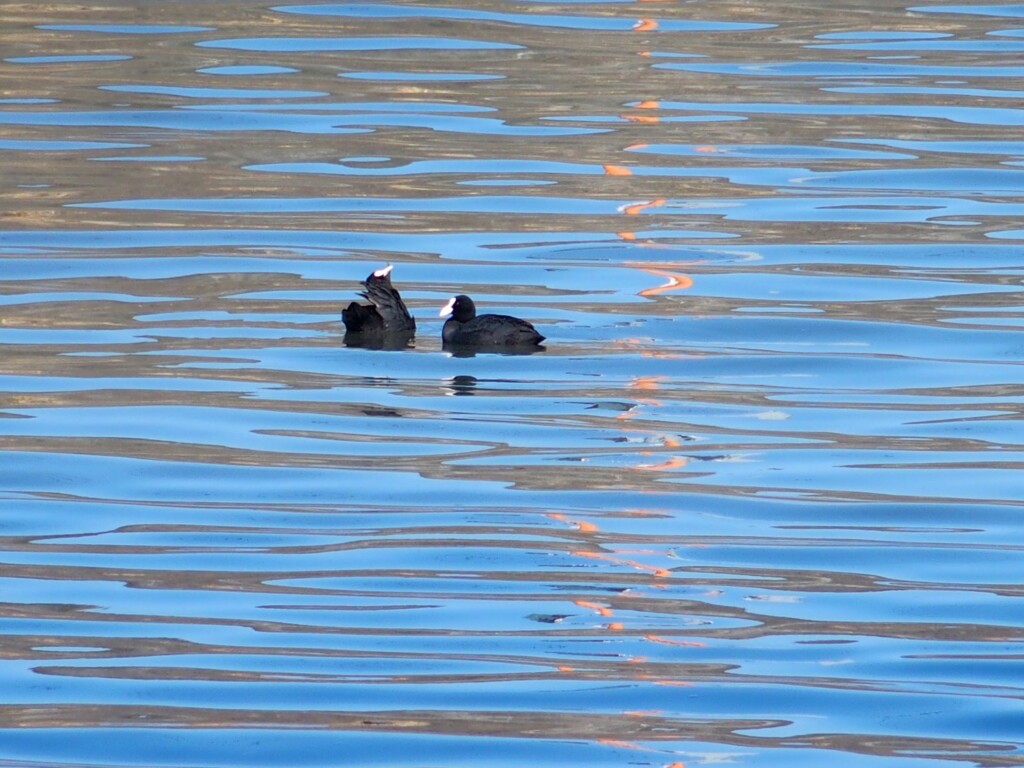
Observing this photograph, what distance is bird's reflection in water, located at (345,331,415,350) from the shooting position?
38.4 feet

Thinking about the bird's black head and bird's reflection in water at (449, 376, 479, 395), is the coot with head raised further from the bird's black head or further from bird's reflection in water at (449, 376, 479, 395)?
bird's reflection in water at (449, 376, 479, 395)

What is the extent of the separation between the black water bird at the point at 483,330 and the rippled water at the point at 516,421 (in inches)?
4.4

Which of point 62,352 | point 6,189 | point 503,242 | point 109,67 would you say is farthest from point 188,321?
point 109,67

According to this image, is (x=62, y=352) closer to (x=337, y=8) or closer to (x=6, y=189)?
(x=6, y=189)

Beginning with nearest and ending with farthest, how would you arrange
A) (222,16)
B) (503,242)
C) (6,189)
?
(503,242) → (6,189) → (222,16)

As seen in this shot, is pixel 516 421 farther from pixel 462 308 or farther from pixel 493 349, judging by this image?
pixel 462 308

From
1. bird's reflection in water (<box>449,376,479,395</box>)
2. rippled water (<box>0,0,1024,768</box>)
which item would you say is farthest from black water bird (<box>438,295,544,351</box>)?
bird's reflection in water (<box>449,376,479,395</box>)

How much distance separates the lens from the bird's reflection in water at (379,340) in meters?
11.7

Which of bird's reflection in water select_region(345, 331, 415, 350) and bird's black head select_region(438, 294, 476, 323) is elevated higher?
bird's black head select_region(438, 294, 476, 323)

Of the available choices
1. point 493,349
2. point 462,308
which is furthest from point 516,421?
point 462,308

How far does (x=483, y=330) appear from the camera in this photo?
37.5ft

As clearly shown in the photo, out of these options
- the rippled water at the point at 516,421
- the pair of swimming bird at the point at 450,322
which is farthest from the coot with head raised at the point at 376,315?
the rippled water at the point at 516,421

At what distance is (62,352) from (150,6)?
44.6 feet

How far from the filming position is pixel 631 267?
13.6 m
